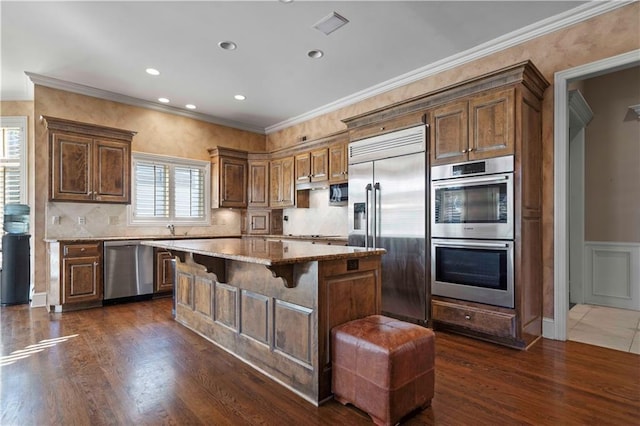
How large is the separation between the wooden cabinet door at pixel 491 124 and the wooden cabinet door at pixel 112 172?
4.65 meters

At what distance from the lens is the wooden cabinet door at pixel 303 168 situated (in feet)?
18.4

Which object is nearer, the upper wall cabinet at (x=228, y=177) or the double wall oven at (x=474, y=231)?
the double wall oven at (x=474, y=231)

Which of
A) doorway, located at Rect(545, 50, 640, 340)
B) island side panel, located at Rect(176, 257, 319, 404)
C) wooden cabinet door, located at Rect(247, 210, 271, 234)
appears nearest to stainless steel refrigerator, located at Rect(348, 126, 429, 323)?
doorway, located at Rect(545, 50, 640, 340)

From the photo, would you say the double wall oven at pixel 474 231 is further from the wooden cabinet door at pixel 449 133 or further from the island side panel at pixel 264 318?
the island side panel at pixel 264 318

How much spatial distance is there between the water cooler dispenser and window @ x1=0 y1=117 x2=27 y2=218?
0.62 metres

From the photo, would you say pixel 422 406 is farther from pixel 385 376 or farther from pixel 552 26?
pixel 552 26

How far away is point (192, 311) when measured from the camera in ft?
11.6

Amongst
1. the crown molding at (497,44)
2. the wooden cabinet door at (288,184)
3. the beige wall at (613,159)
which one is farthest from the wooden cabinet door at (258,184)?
the beige wall at (613,159)

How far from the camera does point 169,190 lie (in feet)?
19.0

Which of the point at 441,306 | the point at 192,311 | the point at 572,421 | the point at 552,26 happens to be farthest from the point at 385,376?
the point at 552,26

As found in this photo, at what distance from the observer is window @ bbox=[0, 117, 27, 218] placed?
5328 millimetres

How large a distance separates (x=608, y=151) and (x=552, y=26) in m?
2.33

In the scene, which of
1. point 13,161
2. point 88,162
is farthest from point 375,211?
point 13,161

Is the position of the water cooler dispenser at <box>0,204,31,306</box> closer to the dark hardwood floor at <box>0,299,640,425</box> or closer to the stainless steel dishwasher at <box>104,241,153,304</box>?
the stainless steel dishwasher at <box>104,241,153,304</box>
